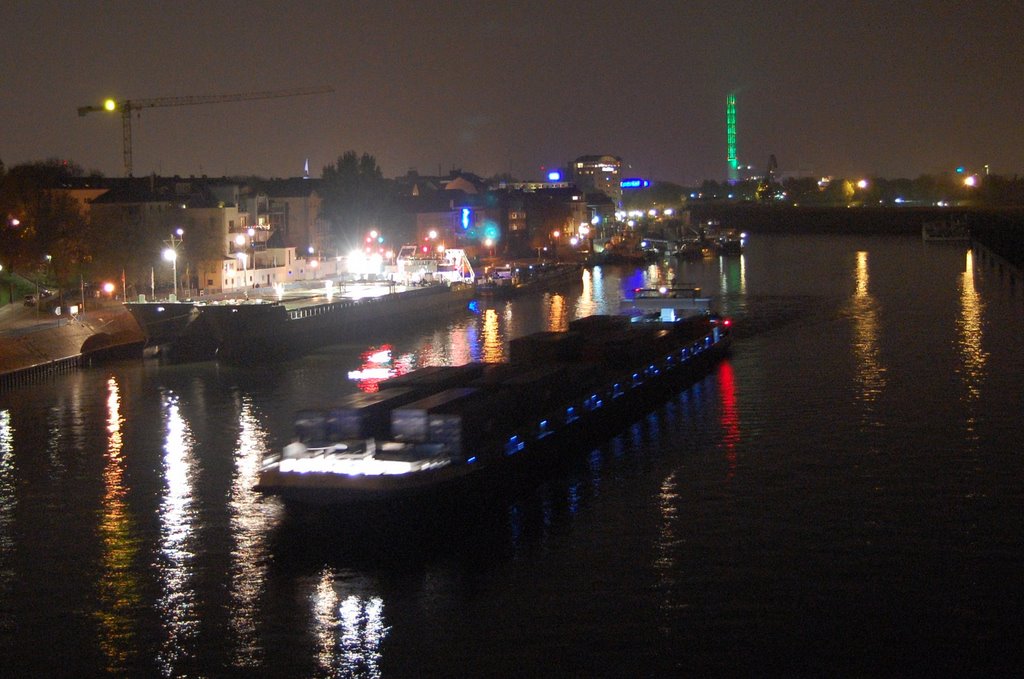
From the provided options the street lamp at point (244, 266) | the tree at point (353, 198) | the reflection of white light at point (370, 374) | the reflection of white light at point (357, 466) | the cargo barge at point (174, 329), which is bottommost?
the reflection of white light at point (357, 466)

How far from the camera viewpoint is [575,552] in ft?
30.5

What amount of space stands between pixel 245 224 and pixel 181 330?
10613 mm

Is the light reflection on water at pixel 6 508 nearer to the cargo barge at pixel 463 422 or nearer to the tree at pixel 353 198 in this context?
the cargo barge at pixel 463 422

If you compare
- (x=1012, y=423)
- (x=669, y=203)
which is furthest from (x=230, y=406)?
(x=669, y=203)

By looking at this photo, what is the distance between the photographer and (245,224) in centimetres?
3291

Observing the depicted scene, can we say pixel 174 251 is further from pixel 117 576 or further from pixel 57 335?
pixel 117 576

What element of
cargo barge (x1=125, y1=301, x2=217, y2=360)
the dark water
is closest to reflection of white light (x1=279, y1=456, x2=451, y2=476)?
the dark water

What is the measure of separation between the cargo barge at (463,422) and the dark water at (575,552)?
1.09ft

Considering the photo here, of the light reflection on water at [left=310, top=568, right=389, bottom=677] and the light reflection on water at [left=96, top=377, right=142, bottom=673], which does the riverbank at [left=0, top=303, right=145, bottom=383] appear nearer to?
the light reflection on water at [left=96, top=377, right=142, bottom=673]

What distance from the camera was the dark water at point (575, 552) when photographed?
7.51m

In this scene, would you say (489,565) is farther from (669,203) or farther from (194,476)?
(669,203)

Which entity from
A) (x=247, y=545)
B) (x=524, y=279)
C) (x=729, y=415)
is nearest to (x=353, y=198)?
(x=524, y=279)

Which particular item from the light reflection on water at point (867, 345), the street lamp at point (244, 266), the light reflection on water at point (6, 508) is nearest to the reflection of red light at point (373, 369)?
the light reflection on water at point (6, 508)

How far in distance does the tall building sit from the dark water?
315 ft
